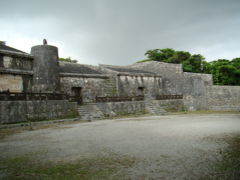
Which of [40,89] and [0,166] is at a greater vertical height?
[40,89]

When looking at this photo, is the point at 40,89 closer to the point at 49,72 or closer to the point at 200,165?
the point at 49,72

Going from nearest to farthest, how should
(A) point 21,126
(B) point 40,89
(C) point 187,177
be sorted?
(C) point 187,177 → (A) point 21,126 → (B) point 40,89

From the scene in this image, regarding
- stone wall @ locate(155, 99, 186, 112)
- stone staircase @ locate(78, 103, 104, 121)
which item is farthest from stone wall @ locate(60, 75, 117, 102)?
stone wall @ locate(155, 99, 186, 112)

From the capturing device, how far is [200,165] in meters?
2.89

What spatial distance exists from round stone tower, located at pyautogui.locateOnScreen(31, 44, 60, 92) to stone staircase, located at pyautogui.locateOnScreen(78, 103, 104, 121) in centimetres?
252

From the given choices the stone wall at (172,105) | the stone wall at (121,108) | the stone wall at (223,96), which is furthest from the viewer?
the stone wall at (223,96)

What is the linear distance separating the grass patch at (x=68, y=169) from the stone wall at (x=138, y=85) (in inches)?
642

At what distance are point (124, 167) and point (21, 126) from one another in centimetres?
821

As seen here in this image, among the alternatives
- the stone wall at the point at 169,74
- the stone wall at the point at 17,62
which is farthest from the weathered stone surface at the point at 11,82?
the stone wall at the point at 169,74

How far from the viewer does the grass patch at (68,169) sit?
2.68 metres

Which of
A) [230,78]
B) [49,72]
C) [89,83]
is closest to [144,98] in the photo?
[89,83]

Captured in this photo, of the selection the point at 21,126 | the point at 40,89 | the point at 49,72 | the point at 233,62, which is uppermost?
the point at 233,62

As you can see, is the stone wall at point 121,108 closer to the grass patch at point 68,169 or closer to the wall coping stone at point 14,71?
the wall coping stone at point 14,71

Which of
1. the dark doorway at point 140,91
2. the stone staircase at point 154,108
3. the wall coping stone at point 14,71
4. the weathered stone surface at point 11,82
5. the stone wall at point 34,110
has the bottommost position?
the stone staircase at point 154,108
